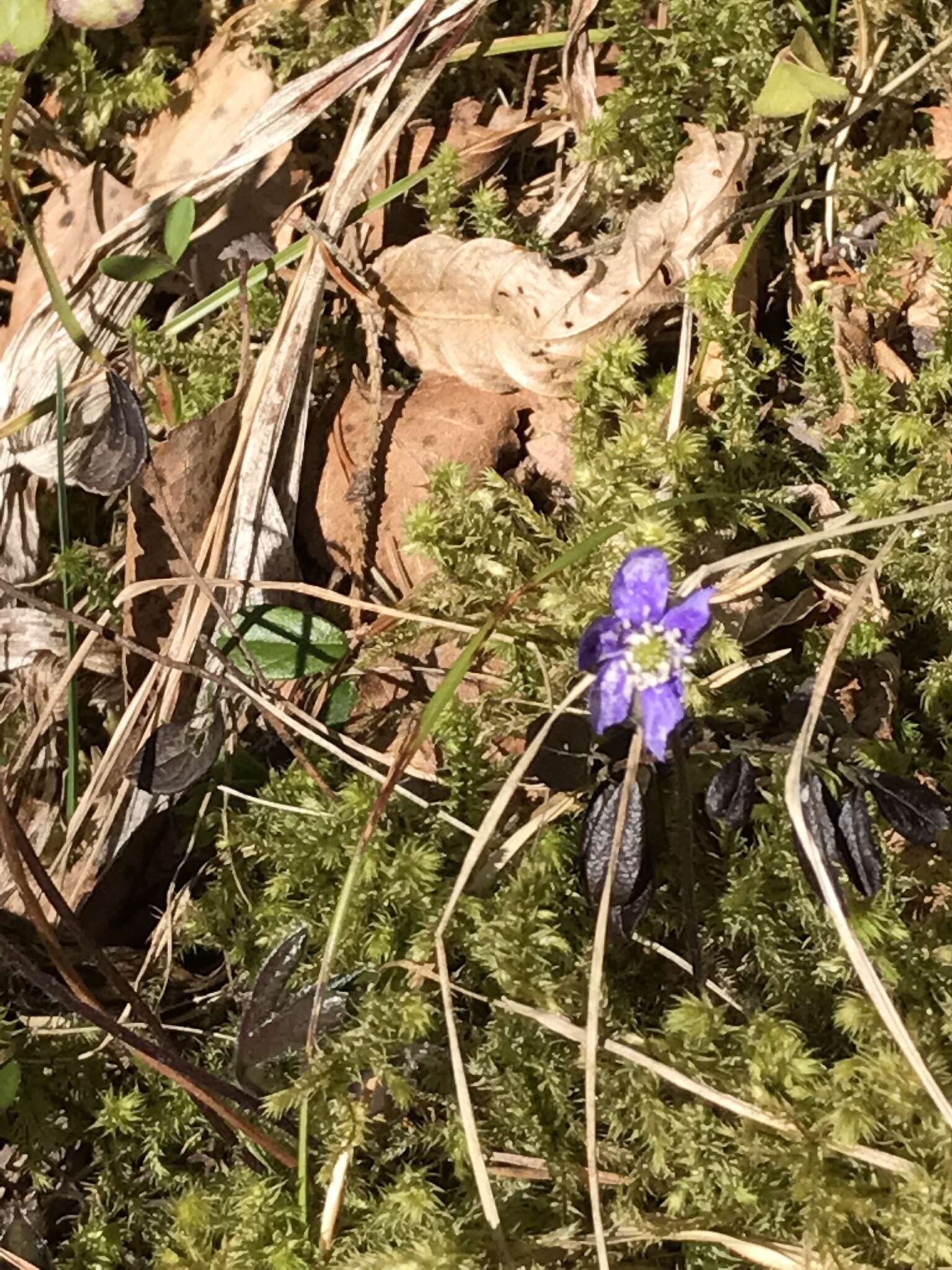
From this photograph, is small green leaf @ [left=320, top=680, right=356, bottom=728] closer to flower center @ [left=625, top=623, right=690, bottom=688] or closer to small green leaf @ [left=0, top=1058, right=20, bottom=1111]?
small green leaf @ [left=0, top=1058, right=20, bottom=1111]

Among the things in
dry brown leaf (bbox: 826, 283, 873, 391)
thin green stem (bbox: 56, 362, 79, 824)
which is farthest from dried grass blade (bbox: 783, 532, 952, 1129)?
thin green stem (bbox: 56, 362, 79, 824)

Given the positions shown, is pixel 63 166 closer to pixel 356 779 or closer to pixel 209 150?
pixel 209 150

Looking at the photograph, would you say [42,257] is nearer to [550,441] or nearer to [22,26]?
[22,26]

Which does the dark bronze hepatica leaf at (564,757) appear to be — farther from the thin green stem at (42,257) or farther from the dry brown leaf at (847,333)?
the thin green stem at (42,257)

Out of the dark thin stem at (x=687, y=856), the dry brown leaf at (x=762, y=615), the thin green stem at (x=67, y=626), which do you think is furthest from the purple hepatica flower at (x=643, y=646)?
the thin green stem at (x=67, y=626)

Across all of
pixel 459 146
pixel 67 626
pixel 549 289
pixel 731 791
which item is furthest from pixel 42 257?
pixel 731 791

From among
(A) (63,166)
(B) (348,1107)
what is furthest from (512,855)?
(A) (63,166)
